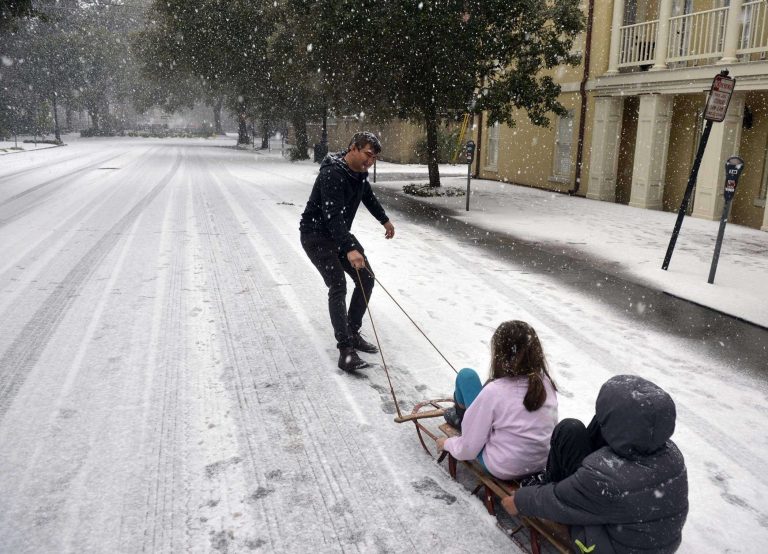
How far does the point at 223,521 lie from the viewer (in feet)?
9.80

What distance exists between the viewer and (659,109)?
50.1ft

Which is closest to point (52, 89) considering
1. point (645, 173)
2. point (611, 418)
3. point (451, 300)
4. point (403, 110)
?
point (403, 110)

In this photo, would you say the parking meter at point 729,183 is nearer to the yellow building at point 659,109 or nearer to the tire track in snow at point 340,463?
the tire track in snow at point 340,463

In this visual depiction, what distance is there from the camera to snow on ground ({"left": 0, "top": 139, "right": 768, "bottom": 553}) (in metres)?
3.00

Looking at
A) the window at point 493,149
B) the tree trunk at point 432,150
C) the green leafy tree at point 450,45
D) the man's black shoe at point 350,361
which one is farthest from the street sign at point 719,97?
the window at point 493,149

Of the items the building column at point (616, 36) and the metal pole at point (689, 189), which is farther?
the building column at point (616, 36)

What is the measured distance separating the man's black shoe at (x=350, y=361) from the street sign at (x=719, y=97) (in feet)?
19.0

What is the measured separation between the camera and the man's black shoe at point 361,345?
17.4 ft

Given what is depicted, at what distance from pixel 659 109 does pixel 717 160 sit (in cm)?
253

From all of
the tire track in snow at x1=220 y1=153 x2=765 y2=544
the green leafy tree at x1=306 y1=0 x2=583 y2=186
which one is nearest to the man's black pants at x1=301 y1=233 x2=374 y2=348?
the tire track in snow at x1=220 y1=153 x2=765 y2=544

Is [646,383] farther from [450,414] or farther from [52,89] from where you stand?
[52,89]

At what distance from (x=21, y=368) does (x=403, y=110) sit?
1404 cm

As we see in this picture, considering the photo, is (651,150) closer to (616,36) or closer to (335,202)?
(616,36)

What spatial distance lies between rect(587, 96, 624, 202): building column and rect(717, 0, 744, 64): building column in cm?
395
